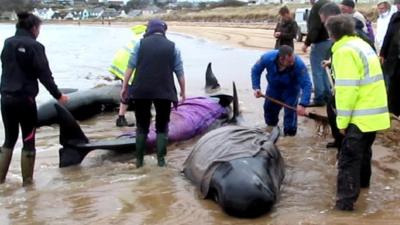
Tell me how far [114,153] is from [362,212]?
406 cm

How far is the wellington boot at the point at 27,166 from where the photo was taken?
734cm

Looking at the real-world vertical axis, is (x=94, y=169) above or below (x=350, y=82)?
below

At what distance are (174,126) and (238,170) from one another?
354 centimetres

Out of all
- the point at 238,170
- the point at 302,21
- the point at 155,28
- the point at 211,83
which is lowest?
the point at 302,21

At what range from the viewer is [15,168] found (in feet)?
27.4

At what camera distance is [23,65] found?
6938 millimetres

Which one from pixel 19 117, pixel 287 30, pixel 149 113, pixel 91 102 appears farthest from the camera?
pixel 287 30

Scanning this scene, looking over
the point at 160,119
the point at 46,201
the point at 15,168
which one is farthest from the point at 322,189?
the point at 15,168

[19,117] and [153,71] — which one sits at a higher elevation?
[153,71]

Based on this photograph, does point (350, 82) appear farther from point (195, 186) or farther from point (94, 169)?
point (94, 169)

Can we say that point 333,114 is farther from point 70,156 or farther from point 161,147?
point 70,156

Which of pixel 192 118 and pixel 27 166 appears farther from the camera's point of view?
pixel 192 118

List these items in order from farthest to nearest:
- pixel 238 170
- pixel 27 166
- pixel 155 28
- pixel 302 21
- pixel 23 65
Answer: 1. pixel 302 21
2. pixel 155 28
3. pixel 27 166
4. pixel 23 65
5. pixel 238 170

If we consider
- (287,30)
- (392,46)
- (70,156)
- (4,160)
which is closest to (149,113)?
(70,156)
